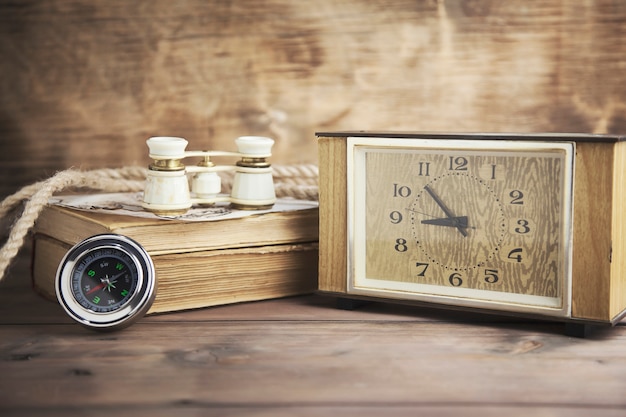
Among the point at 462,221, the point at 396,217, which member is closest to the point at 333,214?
the point at 396,217

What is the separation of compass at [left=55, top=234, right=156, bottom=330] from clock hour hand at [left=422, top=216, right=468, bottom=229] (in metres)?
0.46

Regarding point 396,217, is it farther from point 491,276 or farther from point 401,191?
point 491,276

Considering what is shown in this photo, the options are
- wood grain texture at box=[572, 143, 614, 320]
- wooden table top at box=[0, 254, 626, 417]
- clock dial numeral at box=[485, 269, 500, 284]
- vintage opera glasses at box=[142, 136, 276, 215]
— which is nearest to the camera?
wooden table top at box=[0, 254, 626, 417]

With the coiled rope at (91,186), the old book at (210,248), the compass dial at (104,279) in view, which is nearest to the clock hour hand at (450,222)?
the old book at (210,248)

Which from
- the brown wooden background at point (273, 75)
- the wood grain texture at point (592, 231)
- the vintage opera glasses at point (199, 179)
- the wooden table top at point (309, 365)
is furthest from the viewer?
the brown wooden background at point (273, 75)

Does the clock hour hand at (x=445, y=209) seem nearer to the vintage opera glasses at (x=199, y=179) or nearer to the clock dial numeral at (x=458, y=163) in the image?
the clock dial numeral at (x=458, y=163)

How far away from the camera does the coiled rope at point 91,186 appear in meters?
1.43

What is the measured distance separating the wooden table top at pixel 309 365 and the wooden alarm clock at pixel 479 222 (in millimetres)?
57

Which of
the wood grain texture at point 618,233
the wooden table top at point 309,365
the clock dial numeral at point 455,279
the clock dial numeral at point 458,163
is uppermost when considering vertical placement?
the clock dial numeral at point 458,163

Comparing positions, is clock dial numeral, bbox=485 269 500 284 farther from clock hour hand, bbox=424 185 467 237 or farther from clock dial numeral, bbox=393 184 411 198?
clock dial numeral, bbox=393 184 411 198

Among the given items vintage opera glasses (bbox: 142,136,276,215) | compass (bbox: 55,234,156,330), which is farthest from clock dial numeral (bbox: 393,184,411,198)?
compass (bbox: 55,234,156,330)

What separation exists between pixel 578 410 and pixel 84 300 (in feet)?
2.42

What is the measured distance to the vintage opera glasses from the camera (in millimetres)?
1405

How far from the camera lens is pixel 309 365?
1.09 m
